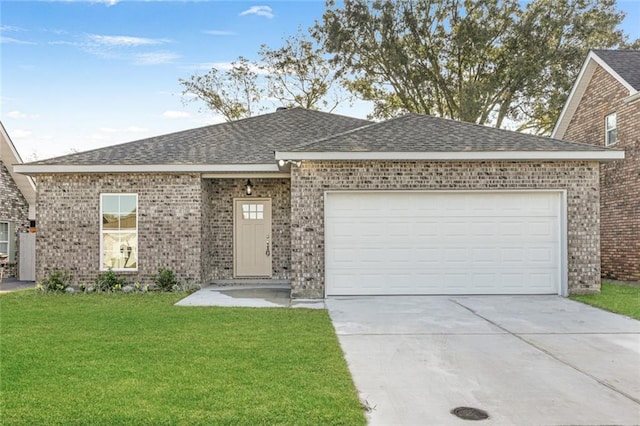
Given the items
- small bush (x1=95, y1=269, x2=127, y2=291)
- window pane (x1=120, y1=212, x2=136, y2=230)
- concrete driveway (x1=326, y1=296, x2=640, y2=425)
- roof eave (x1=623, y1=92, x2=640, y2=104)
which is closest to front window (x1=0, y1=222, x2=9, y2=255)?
small bush (x1=95, y1=269, x2=127, y2=291)

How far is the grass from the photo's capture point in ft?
29.3

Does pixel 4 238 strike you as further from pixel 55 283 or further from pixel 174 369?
pixel 174 369

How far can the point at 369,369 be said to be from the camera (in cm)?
531

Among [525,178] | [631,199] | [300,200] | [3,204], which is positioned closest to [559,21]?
[631,199]

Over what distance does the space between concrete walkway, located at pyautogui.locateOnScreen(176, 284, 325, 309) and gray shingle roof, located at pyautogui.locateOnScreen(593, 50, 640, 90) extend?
35.3ft

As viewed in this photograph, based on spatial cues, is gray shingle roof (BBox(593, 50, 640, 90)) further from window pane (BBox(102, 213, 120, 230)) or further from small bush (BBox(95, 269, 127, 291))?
small bush (BBox(95, 269, 127, 291))

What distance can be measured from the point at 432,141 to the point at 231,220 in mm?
5780

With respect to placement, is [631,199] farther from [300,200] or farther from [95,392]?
[95,392]

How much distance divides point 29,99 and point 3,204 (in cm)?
345

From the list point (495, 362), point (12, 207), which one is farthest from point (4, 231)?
point (495, 362)

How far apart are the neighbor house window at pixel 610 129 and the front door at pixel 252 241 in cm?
1036

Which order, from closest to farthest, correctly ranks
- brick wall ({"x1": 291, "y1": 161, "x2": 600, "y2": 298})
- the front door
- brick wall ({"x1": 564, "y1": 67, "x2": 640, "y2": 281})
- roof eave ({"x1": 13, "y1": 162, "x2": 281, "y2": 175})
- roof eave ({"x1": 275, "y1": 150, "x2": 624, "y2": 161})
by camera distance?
roof eave ({"x1": 275, "y1": 150, "x2": 624, "y2": 161}) → brick wall ({"x1": 291, "y1": 161, "x2": 600, "y2": 298}) → roof eave ({"x1": 13, "y1": 162, "x2": 281, "y2": 175}) → brick wall ({"x1": 564, "y1": 67, "x2": 640, "y2": 281}) → the front door

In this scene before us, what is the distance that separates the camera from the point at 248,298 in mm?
10516

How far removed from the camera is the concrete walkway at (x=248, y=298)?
9.64 metres
